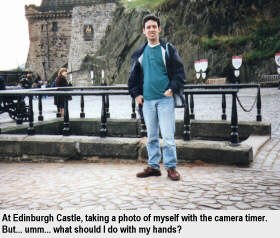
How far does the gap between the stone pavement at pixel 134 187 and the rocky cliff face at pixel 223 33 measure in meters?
23.3

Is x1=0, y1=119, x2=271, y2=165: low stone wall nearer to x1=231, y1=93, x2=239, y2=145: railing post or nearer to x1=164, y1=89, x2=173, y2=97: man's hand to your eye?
x1=231, y1=93, x2=239, y2=145: railing post

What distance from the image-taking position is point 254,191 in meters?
4.02

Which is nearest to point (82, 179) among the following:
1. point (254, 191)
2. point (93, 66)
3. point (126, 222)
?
point (126, 222)

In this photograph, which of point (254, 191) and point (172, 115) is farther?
point (172, 115)

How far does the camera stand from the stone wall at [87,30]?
160ft

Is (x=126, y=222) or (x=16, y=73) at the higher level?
(x=16, y=73)

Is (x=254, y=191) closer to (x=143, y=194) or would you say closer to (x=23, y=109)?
(x=143, y=194)

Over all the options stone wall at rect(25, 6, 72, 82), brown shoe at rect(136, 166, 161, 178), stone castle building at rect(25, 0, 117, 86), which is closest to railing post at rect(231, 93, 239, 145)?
brown shoe at rect(136, 166, 161, 178)

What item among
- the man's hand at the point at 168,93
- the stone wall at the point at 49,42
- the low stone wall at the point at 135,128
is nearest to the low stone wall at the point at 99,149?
the low stone wall at the point at 135,128

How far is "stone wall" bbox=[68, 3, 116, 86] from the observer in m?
48.7

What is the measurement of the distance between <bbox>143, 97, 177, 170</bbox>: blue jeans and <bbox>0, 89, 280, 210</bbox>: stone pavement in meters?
0.29

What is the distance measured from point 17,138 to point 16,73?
2908cm

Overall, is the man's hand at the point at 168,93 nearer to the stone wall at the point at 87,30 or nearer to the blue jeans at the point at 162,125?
the blue jeans at the point at 162,125

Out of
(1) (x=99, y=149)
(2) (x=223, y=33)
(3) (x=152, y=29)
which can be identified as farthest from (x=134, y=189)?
(2) (x=223, y=33)
